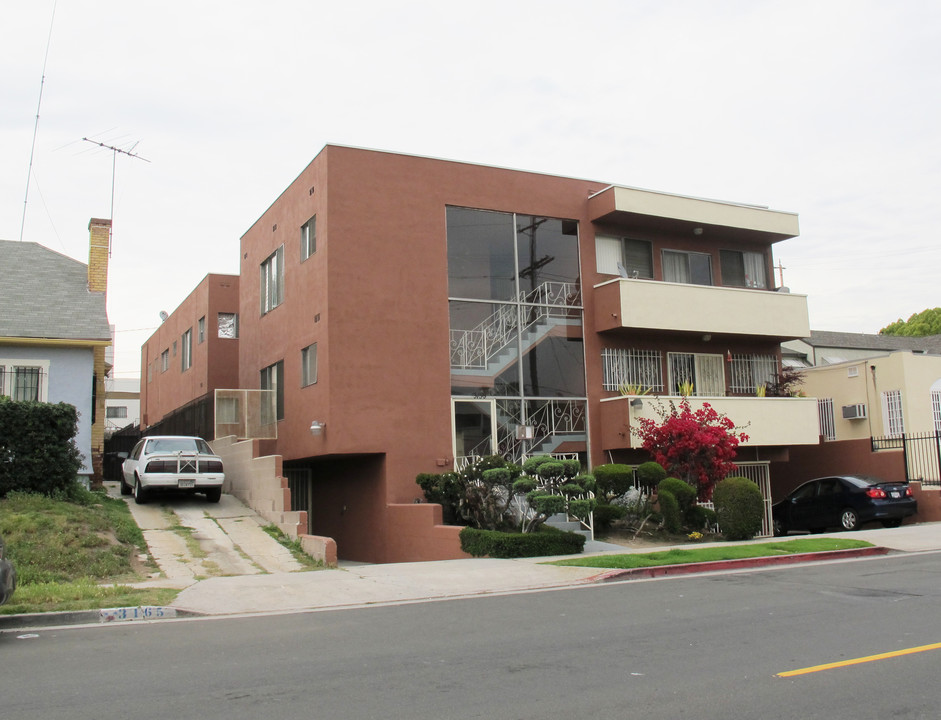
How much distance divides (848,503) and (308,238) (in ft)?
46.6

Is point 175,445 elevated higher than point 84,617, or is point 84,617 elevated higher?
point 175,445

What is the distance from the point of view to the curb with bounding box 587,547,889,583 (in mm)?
13352

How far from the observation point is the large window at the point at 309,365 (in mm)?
20812

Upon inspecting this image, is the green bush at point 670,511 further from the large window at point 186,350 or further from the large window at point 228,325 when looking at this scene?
the large window at point 186,350

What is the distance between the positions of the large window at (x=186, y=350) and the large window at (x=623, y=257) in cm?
1770

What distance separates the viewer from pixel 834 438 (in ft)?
95.2

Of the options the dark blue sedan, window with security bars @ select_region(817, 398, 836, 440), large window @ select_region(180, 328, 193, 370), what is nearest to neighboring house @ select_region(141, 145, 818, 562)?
the dark blue sedan

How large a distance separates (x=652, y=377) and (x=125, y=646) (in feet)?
56.6

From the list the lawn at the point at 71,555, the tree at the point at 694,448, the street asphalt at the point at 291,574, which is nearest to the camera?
the lawn at the point at 71,555

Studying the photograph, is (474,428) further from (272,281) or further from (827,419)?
(827,419)

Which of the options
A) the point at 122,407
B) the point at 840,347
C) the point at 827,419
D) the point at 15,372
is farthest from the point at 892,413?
the point at 122,407

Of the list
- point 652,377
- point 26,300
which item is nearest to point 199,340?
point 26,300

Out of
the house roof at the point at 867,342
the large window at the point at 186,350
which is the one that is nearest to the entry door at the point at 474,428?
the large window at the point at 186,350

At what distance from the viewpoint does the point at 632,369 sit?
918 inches
